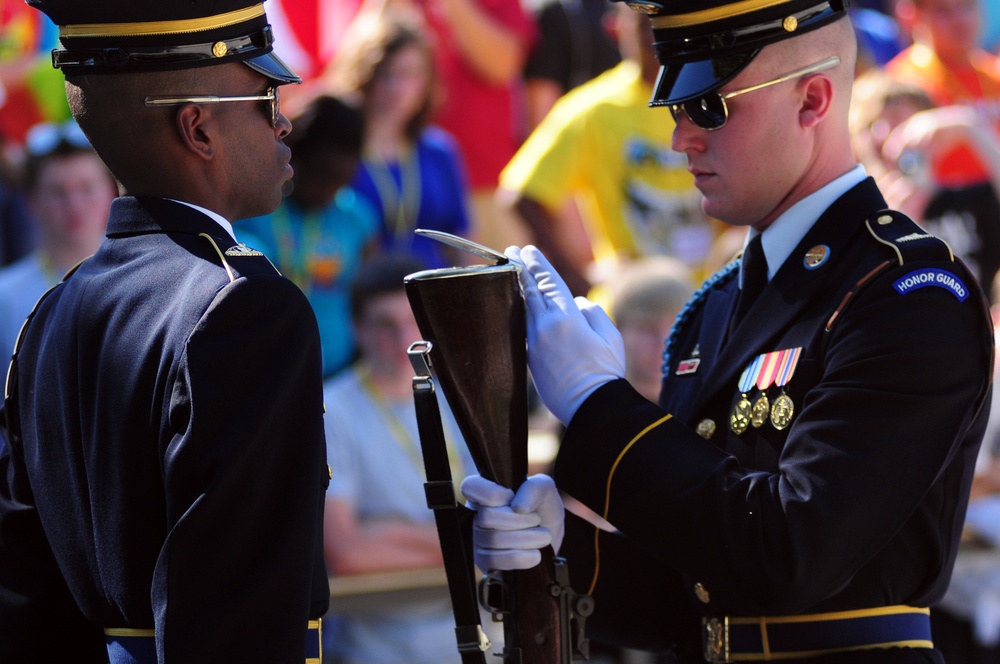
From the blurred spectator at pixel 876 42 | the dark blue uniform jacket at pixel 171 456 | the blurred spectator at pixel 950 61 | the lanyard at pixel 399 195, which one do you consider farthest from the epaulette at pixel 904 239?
the blurred spectator at pixel 876 42

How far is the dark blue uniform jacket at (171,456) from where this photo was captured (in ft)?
6.84

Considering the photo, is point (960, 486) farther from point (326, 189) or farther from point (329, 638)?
point (326, 189)

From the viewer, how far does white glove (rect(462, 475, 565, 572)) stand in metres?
2.63

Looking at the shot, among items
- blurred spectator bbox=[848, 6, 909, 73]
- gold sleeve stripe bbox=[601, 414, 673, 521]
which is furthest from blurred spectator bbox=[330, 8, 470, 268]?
gold sleeve stripe bbox=[601, 414, 673, 521]

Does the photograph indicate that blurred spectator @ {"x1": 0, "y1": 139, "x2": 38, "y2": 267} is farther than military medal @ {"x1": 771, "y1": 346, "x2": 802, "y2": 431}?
Yes

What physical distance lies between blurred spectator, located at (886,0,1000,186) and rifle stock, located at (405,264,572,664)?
4956mm

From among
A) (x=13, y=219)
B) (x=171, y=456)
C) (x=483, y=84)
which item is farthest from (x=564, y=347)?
(x=483, y=84)

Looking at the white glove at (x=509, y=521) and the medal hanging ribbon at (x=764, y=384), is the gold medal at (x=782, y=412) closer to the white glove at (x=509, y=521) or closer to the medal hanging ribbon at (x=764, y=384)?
the medal hanging ribbon at (x=764, y=384)

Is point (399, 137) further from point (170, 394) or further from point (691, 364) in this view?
point (170, 394)

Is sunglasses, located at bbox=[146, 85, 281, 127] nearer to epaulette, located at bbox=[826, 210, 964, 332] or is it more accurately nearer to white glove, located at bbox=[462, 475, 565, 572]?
white glove, located at bbox=[462, 475, 565, 572]

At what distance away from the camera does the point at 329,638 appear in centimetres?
490

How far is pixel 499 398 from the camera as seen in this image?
2.59 metres

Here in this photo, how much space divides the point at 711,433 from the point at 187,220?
3.59ft

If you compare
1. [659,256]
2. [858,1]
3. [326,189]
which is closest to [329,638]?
[326,189]
